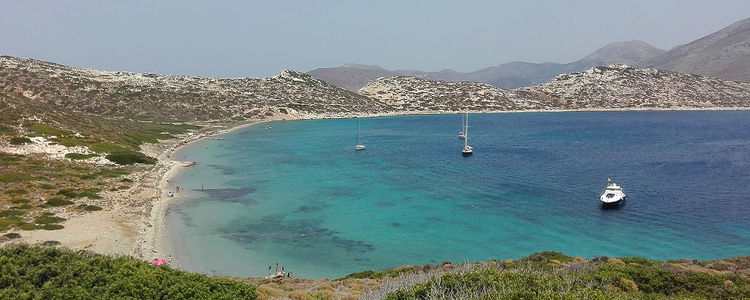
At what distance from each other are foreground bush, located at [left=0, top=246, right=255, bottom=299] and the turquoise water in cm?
1753

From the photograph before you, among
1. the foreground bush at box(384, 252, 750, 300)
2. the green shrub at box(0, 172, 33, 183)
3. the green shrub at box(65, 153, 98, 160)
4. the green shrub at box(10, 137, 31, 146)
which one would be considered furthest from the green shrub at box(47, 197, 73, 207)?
the foreground bush at box(384, 252, 750, 300)

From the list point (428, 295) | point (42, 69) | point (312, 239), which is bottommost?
point (312, 239)

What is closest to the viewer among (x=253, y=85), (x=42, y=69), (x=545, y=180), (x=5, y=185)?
(x=5, y=185)

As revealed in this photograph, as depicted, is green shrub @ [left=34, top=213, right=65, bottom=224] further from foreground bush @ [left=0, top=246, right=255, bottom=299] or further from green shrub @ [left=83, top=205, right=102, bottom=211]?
foreground bush @ [left=0, top=246, right=255, bottom=299]

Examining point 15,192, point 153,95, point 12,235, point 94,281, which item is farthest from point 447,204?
point 153,95

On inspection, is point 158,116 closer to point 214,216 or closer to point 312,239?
point 214,216

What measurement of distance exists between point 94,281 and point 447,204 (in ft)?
131

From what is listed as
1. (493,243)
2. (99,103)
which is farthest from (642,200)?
(99,103)

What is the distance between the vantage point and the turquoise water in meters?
35.1

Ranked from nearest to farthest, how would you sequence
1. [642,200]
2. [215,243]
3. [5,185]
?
[215,243] → [5,185] → [642,200]

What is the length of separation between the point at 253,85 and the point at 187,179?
142253 mm

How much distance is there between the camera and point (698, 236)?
37031 mm

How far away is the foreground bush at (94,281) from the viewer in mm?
12078

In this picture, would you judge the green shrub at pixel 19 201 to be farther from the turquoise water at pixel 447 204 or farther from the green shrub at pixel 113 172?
the green shrub at pixel 113 172
